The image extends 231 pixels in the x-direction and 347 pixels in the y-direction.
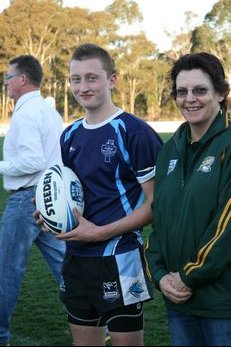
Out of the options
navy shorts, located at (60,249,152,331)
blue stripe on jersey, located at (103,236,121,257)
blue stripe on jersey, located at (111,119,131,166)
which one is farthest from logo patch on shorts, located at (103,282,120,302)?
blue stripe on jersey, located at (111,119,131,166)

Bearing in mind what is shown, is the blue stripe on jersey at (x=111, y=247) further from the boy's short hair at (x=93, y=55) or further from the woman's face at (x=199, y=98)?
the boy's short hair at (x=93, y=55)

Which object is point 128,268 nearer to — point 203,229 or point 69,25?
point 203,229

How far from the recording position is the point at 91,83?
3.28 m

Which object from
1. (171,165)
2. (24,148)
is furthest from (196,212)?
(24,148)

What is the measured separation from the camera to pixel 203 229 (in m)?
2.64

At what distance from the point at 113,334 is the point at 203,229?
922 mm

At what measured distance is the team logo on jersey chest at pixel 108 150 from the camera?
10.6 feet

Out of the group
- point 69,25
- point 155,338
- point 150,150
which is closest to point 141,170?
point 150,150

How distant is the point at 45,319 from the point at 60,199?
2.39 meters

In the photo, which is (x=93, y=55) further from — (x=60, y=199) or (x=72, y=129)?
(x=60, y=199)

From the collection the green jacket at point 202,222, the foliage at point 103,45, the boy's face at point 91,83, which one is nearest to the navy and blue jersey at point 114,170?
the boy's face at point 91,83

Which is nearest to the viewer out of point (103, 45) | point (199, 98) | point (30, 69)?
point (199, 98)

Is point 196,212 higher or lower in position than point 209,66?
lower

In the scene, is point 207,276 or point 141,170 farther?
point 141,170
